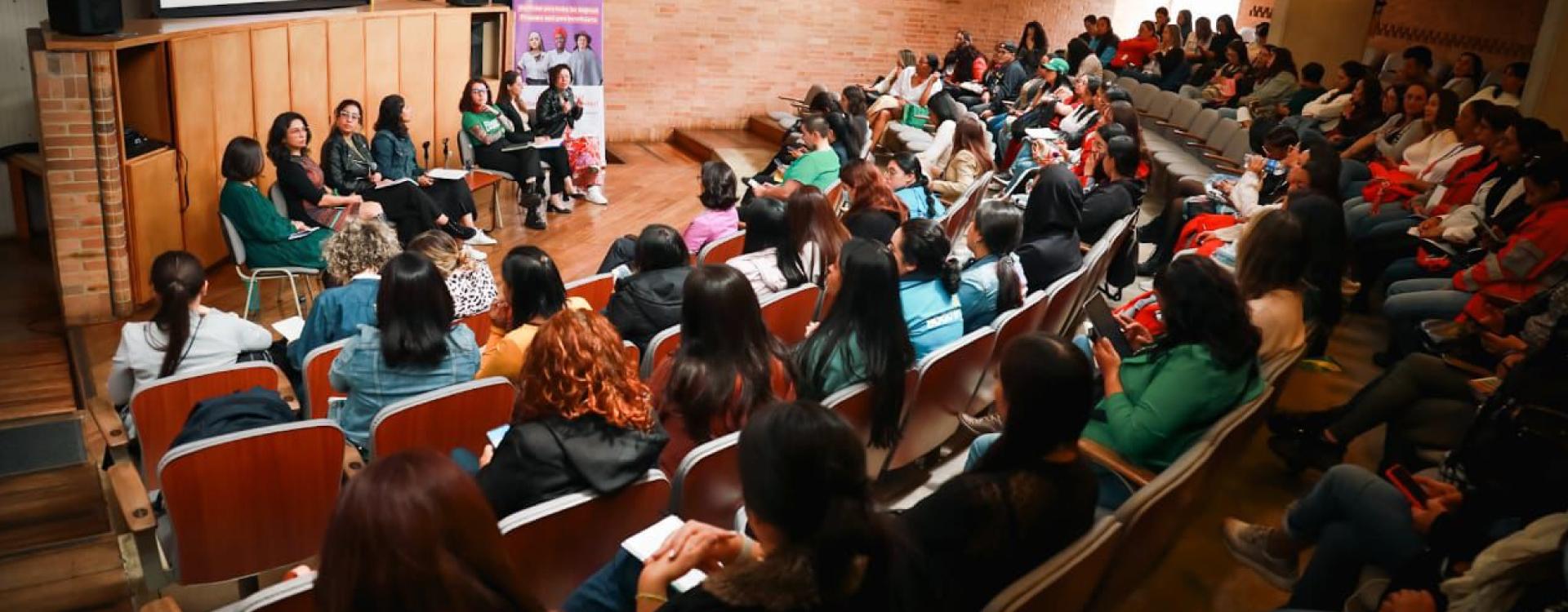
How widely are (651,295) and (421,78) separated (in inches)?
206

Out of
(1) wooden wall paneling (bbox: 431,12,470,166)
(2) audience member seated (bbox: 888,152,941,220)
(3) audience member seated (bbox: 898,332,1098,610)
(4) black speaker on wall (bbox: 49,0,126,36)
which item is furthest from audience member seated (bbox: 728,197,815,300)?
(1) wooden wall paneling (bbox: 431,12,470,166)

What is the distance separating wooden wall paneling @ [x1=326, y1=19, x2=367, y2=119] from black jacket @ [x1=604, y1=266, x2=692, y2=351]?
4151 mm

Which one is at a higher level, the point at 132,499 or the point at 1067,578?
the point at 1067,578

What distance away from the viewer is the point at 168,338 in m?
3.55

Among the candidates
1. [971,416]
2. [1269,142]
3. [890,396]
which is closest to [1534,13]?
[1269,142]

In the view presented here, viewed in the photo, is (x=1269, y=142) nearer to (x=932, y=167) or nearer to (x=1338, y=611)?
(x=932, y=167)

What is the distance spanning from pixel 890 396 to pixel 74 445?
331cm

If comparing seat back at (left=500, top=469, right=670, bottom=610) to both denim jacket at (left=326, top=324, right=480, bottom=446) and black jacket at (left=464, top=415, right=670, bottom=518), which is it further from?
denim jacket at (left=326, top=324, right=480, bottom=446)

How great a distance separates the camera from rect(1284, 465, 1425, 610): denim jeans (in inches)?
108

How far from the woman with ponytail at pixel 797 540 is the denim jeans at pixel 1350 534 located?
4.75 ft

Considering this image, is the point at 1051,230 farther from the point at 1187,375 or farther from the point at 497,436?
the point at 497,436

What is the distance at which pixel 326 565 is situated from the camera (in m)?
1.71

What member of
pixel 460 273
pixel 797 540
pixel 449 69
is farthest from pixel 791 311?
pixel 449 69

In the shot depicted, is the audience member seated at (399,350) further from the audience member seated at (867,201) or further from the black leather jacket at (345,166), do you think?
the black leather jacket at (345,166)
